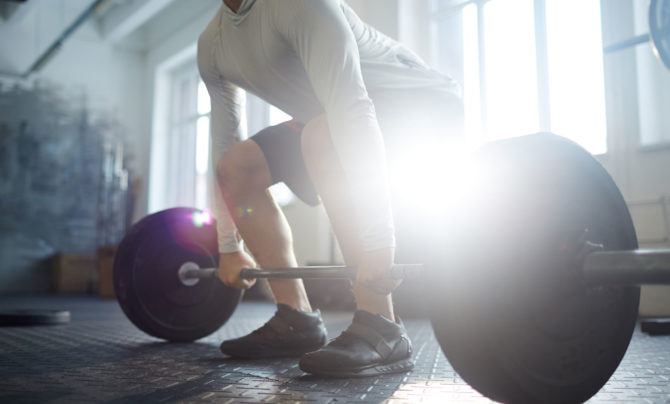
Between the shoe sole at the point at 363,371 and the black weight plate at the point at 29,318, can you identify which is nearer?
the shoe sole at the point at 363,371

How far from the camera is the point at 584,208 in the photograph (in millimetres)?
894

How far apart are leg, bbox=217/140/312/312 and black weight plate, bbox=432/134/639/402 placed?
2.74ft

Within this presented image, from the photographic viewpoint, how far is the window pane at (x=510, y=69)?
3.62m

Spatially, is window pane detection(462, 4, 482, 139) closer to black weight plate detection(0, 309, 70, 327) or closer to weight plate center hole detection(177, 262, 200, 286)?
weight plate center hole detection(177, 262, 200, 286)

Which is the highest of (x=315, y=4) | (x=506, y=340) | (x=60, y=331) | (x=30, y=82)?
(x=30, y=82)

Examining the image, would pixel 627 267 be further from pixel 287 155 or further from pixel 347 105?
pixel 287 155

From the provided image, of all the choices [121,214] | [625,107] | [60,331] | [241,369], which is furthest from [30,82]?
[241,369]

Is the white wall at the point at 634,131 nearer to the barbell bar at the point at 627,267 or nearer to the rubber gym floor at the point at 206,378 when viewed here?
the rubber gym floor at the point at 206,378

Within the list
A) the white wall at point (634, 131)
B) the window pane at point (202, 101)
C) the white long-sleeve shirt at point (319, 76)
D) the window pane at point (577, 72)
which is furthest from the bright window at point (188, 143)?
the white long-sleeve shirt at point (319, 76)

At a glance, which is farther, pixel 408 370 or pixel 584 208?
pixel 408 370

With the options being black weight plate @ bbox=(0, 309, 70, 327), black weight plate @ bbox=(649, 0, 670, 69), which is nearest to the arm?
black weight plate @ bbox=(649, 0, 670, 69)

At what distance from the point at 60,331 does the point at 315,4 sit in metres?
1.63

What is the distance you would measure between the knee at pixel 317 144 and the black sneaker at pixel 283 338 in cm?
40

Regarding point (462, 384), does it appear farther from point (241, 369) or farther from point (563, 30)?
point (563, 30)
